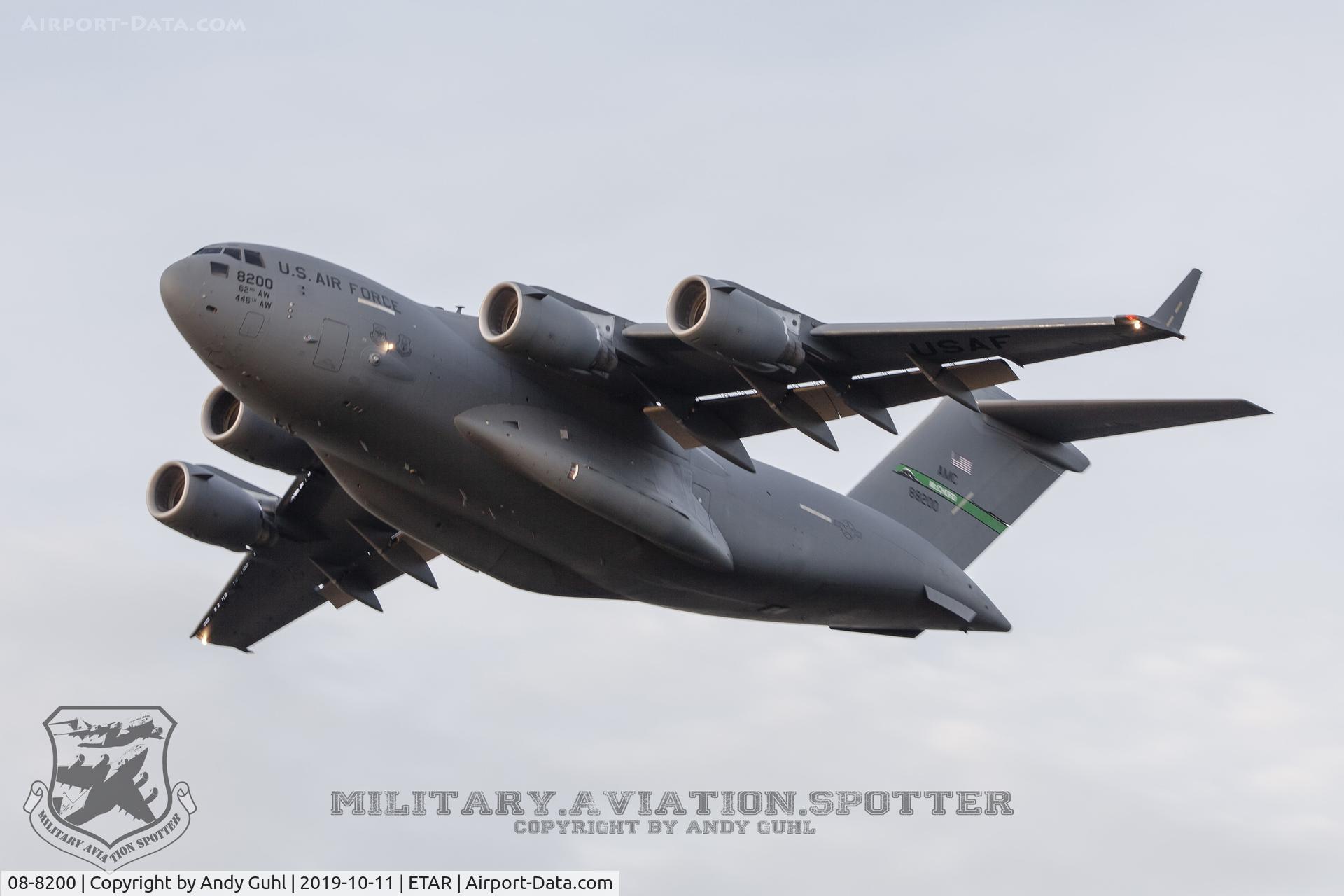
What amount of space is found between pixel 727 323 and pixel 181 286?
3779 mm

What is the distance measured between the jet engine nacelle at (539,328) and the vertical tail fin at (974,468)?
17.1 feet

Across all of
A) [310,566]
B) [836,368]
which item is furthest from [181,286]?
[310,566]

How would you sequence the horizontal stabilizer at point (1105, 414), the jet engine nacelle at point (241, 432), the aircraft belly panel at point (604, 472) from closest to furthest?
1. the aircraft belly panel at point (604, 472)
2. the horizontal stabilizer at point (1105, 414)
3. the jet engine nacelle at point (241, 432)

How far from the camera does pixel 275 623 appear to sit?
17344 millimetres

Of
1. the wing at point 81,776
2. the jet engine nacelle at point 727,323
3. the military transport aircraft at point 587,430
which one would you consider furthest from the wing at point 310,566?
the jet engine nacelle at point 727,323

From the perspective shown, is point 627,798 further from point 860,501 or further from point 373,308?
point 373,308

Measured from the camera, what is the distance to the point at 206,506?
15.3 m

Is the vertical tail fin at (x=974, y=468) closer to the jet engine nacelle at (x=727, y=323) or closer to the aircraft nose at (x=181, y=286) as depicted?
the jet engine nacelle at (x=727, y=323)

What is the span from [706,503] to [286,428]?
3.51 meters

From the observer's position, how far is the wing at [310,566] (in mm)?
15688

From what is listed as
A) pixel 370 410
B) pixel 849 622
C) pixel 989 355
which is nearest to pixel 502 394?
pixel 370 410

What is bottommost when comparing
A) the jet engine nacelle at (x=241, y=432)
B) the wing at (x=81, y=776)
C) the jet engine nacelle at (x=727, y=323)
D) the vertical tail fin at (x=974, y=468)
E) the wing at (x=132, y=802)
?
the wing at (x=132, y=802)

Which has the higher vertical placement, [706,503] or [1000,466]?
[1000,466]

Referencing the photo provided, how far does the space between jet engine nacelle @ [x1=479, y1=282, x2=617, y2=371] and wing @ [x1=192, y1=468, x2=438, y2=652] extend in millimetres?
3646
